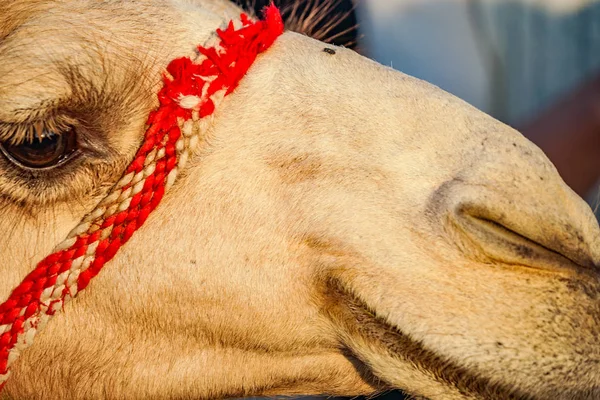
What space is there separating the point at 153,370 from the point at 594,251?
0.95 metres

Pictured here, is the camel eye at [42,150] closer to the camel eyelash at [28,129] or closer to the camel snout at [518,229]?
the camel eyelash at [28,129]

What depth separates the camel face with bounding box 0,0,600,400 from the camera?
1309 millimetres

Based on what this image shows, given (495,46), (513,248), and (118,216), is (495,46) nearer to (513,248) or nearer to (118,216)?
(513,248)

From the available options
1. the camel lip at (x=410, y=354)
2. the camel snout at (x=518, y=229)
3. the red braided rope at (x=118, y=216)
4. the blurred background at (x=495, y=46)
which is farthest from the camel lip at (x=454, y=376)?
the blurred background at (x=495, y=46)

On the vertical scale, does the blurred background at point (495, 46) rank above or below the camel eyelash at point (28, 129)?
above

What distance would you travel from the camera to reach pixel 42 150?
140 cm

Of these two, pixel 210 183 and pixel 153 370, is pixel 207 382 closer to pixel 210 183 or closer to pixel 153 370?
pixel 153 370

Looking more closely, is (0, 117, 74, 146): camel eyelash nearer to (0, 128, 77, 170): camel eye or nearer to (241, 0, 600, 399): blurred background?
(0, 128, 77, 170): camel eye

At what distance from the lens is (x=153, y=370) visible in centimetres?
154

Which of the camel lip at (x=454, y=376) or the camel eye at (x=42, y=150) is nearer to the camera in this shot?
the camel lip at (x=454, y=376)

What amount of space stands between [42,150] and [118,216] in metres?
0.20

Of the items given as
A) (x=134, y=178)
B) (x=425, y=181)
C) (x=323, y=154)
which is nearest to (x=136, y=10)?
(x=134, y=178)

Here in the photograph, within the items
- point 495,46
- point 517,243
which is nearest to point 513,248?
point 517,243

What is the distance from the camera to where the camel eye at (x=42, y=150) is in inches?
54.7
